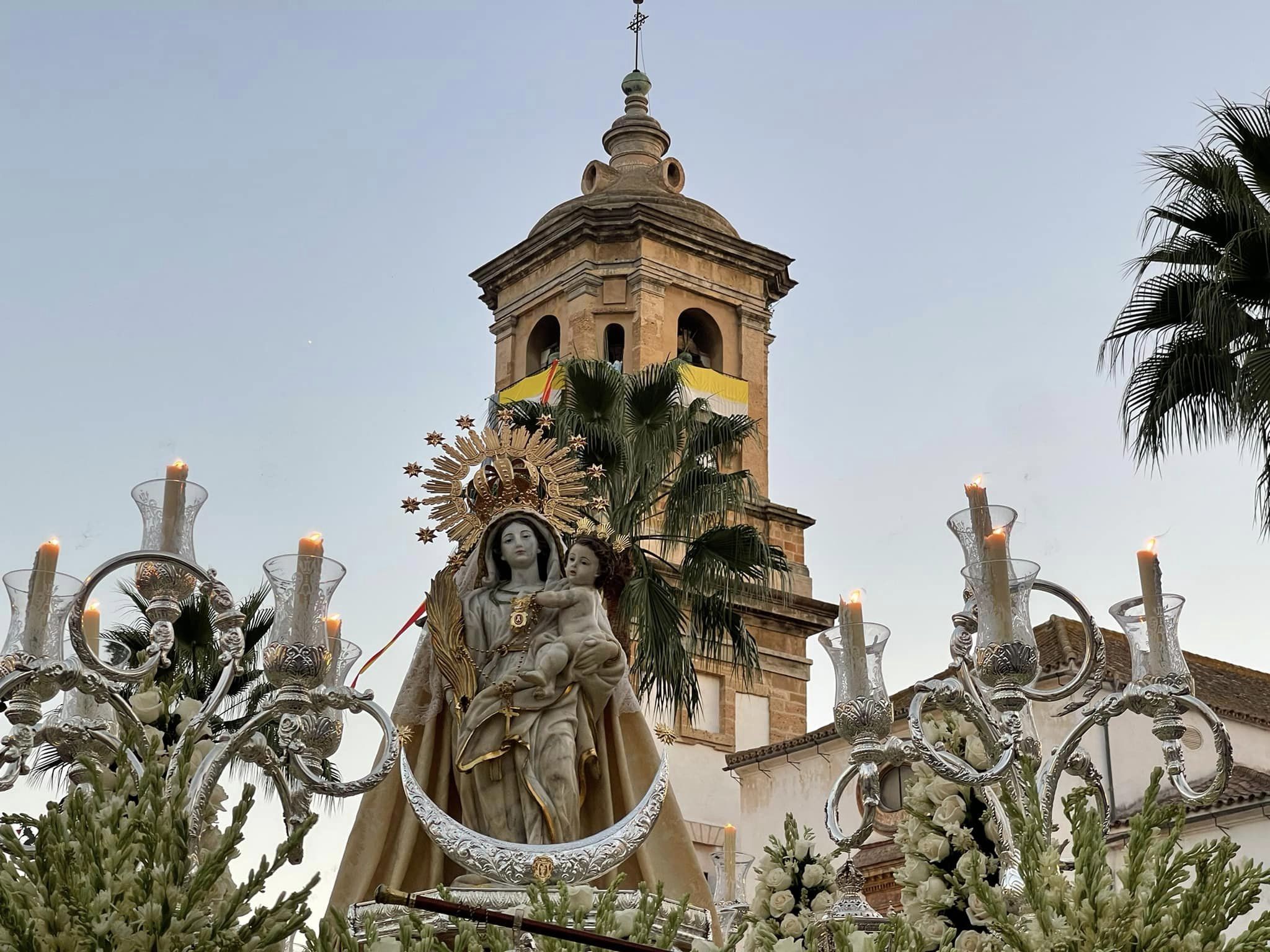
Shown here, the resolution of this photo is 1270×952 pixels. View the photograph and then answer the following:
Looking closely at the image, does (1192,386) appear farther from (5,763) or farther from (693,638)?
(5,763)

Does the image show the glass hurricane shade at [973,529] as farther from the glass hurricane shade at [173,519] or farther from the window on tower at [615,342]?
the window on tower at [615,342]

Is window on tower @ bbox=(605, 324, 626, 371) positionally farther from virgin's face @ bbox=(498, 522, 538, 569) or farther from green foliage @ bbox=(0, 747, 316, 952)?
green foliage @ bbox=(0, 747, 316, 952)

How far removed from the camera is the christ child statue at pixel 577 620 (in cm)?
888

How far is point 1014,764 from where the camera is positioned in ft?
26.6

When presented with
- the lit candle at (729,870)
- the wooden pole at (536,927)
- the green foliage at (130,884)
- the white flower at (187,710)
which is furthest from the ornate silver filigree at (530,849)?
the lit candle at (729,870)

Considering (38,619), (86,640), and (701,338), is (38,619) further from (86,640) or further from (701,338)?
(701,338)

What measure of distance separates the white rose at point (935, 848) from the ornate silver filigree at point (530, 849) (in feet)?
4.27

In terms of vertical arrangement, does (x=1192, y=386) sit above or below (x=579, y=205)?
below

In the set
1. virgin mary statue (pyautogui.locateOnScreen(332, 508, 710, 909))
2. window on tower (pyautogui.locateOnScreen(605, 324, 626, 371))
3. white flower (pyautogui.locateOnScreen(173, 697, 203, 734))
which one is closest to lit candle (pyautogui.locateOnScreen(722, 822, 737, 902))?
white flower (pyautogui.locateOnScreen(173, 697, 203, 734))

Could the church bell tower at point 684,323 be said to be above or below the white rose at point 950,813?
above

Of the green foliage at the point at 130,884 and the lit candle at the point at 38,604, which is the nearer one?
the green foliage at the point at 130,884

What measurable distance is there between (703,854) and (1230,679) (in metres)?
8.97

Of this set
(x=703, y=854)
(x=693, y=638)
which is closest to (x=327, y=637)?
(x=693, y=638)

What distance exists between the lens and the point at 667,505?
20500 mm
